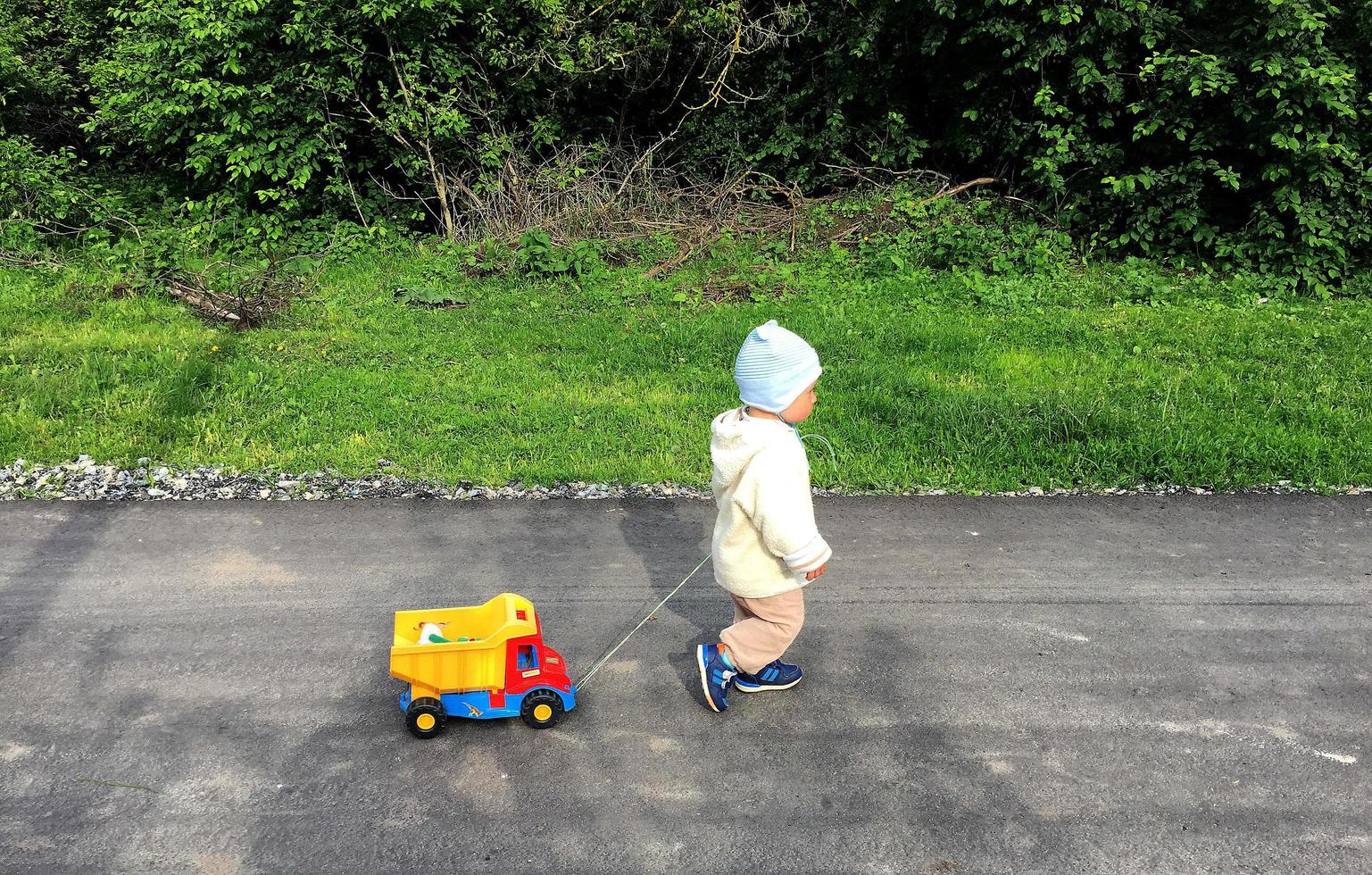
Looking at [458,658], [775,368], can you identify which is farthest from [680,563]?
[775,368]

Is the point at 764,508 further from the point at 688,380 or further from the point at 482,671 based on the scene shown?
→ the point at 688,380

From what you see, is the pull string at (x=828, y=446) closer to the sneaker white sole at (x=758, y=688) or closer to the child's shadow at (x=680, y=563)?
the child's shadow at (x=680, y=563)

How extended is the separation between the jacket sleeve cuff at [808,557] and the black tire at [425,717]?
132 cm

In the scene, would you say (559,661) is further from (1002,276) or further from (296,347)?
(1002,276)

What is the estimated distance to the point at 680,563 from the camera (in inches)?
194

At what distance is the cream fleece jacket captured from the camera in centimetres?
348

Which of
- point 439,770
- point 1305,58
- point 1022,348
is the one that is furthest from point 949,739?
point 1305,58

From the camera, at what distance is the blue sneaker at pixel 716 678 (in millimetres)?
3736

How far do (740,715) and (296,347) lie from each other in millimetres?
5563

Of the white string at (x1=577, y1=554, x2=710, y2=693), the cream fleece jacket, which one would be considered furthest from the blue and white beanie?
the white string at (x1=577, y1=554, x2=710, y2=693)

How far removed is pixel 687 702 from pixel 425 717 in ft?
3.18

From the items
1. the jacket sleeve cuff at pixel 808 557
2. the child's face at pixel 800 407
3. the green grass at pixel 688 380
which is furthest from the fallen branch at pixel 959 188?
the jacket sleeve cuff at pixel 808 557

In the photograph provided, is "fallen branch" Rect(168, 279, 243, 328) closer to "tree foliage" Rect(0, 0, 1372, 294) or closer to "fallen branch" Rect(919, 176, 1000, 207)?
"tree foliage" Rect(0, 0, 1372, 294)

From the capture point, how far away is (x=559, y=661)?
3.74m
